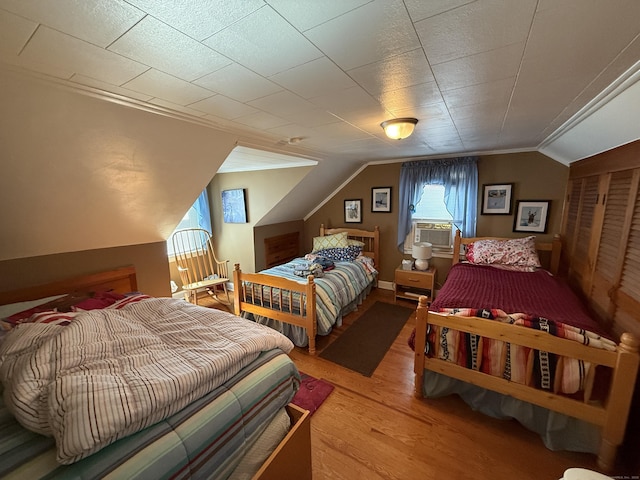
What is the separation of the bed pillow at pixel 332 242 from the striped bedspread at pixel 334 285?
17.4 inches

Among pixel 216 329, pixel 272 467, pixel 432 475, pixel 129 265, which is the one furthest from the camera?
pixel 129 265

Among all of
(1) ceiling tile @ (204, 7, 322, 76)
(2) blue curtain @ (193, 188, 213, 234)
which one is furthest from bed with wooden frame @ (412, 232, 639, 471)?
(2) blue curtain @ (193, 188, 213, 234)

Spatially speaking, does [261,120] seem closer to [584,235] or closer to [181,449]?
[181,449]

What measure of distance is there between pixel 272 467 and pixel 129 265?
Result: 2.38 metres

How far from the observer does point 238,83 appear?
1.29m

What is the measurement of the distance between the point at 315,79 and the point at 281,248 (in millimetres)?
3423

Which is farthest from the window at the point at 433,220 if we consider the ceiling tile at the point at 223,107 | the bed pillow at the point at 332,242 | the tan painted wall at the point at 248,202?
the ceiling tile at the point at 223,107

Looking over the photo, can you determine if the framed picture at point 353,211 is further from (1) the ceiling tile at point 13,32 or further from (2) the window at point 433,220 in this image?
(1) the ceiling tile at point 13,32

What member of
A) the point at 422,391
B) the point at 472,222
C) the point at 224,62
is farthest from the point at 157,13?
the point at 472,222

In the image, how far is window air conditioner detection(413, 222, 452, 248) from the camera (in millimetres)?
3689

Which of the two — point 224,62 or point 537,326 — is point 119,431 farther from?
point 537,326

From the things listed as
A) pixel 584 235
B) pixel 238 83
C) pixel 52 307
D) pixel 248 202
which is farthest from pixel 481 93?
pixel 248 202

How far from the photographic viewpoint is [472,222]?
3402 millimetres

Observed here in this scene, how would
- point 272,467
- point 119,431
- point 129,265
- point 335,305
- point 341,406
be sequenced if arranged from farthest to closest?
1. point 335,305
2. point 129,265
3. point 341,406
4. point 272,467
5. point 119,431
